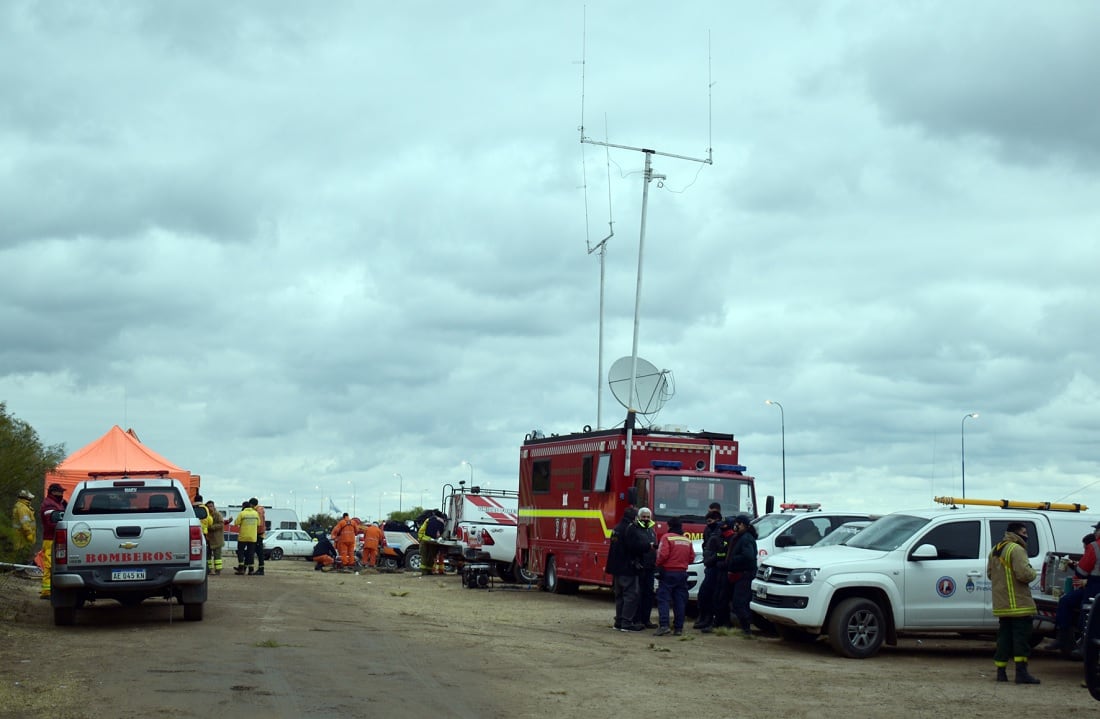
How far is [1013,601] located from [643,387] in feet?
44.4

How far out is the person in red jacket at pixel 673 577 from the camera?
17812 mm

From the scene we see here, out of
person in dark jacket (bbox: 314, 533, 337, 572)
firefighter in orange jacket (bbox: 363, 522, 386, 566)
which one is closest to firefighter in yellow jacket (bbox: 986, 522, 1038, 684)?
firefighter in orange jacket (bbox: 363, 522, 386, 566)

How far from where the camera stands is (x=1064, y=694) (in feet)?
42.1

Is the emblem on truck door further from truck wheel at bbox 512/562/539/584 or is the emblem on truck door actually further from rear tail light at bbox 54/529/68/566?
truck wheel at bbox 512/562/539/584

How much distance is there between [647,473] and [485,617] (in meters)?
4.26

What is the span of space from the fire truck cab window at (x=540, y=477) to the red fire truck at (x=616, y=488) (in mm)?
22

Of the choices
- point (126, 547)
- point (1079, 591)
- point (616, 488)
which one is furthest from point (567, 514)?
point (1079, 591)

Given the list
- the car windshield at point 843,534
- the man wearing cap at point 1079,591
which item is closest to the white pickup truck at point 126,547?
the car windshield at point 843,534

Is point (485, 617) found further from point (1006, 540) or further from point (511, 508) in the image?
point (511, 508)

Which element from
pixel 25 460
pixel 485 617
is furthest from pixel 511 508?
pixel 485 617

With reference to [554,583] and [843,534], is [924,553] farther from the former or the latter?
[554,583]

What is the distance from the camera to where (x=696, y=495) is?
2266 cm

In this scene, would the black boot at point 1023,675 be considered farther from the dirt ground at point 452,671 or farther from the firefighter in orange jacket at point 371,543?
the firefighter in orange jacket at point 371,543

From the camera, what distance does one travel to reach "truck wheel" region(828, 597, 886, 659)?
50.7 ft
